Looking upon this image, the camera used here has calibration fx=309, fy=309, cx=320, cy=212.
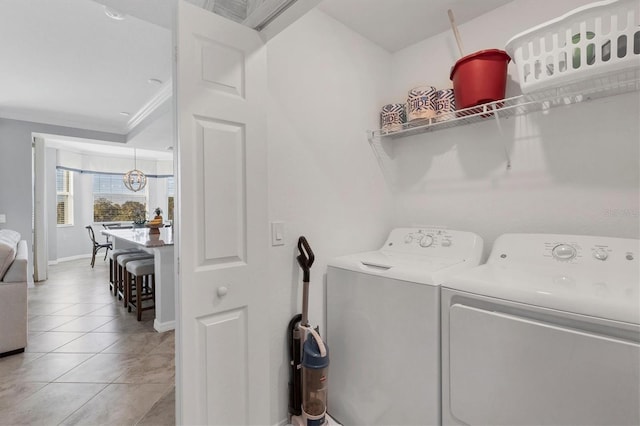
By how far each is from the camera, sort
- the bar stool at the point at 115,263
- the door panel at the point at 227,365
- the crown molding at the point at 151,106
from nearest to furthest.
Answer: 1. the door panel at the point at 227,365
2. the crown molding at the point at 151,106
3. the bar stool at the point at 115,263

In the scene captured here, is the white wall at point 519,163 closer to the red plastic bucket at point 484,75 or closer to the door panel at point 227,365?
the red plastic bucket at point 484,75

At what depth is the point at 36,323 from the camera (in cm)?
321

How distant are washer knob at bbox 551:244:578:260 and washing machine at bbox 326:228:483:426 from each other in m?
0.34

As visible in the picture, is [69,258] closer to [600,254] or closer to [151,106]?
[151,106]

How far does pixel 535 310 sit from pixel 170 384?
7.39ft

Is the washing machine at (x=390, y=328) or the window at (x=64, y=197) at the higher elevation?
the window at (x=64, y=197)

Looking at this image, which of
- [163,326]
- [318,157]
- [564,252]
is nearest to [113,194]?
[163,326]

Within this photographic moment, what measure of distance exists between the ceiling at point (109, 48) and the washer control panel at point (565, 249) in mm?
1365

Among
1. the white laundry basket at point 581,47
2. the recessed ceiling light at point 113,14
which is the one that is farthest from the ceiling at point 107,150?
the white laundry basket at point 581,47

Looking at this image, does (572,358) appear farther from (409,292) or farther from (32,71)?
(32,71)

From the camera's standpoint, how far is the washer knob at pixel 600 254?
4.24 feet

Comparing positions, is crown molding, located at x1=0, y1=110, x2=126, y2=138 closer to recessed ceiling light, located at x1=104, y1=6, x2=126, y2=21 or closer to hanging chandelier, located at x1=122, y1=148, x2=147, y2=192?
hanging chandelier, located at x1=122, y1=148, x2=147, y2=192

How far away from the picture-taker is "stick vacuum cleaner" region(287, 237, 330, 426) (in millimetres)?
1510

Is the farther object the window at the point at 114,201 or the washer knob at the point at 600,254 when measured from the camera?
the window at the point at 114,201
